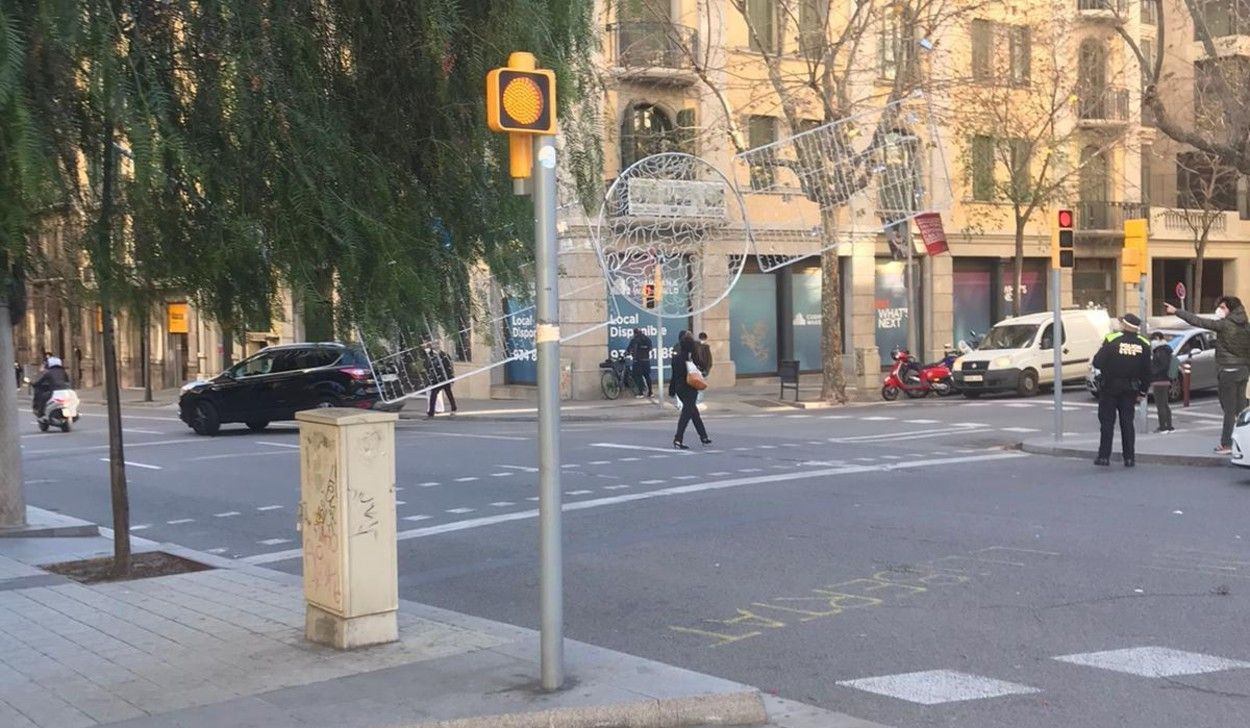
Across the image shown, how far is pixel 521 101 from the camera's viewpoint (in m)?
6.17

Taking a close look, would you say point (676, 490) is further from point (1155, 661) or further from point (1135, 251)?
point (1135, 251)

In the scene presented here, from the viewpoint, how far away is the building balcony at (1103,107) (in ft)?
123

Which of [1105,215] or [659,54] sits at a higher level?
[659,54]

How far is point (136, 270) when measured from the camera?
6.52m

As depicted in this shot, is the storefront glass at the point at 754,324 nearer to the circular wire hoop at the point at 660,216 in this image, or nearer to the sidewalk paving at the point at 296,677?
the circular wire hoop at the point at 660,216

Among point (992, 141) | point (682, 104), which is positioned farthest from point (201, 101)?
point (992, 141)

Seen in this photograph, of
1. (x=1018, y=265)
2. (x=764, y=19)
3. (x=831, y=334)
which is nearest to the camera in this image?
(x=831, y=334)

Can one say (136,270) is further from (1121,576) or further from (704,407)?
(704,407)

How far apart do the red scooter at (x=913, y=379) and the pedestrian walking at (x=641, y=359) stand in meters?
5.75

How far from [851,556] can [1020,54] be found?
29.6 m

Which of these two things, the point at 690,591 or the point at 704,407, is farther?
the point at 704,407

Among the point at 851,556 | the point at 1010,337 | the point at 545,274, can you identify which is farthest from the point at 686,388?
the point at 1010,337

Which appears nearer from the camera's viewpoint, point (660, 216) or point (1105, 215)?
point (660, 216)

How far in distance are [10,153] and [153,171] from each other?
0.59 metres
